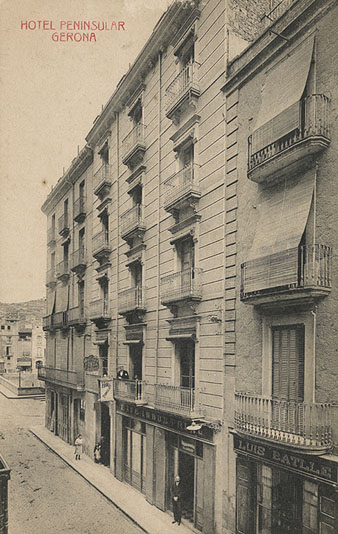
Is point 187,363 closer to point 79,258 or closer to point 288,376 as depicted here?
point 288,376

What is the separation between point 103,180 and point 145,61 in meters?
6.04

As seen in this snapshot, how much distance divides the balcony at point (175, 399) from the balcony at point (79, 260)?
10884 millimetres

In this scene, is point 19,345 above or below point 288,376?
below

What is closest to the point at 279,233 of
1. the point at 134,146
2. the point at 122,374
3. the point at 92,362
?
the point at 134,146

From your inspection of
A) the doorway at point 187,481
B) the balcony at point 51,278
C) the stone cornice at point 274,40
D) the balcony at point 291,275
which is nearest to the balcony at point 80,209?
the balcony at point 51,278

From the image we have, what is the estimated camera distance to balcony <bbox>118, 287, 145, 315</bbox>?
17158mm

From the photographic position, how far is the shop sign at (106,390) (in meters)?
18.6

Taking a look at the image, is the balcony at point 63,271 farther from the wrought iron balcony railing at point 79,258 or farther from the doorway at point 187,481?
the doorway at point 187,481

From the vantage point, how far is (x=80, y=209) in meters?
25.2

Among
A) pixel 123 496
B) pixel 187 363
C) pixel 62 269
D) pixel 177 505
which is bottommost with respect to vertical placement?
pixel 123 496

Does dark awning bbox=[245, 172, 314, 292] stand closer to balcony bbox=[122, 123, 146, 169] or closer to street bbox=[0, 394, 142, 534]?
balcony bbox=[122, 123, 146, 169]

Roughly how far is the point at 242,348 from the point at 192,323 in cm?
259

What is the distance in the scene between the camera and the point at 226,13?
12648 mm

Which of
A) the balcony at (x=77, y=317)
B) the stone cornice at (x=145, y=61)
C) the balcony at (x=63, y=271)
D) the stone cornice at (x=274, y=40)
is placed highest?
the stone cornice at (x=145, y=61)
